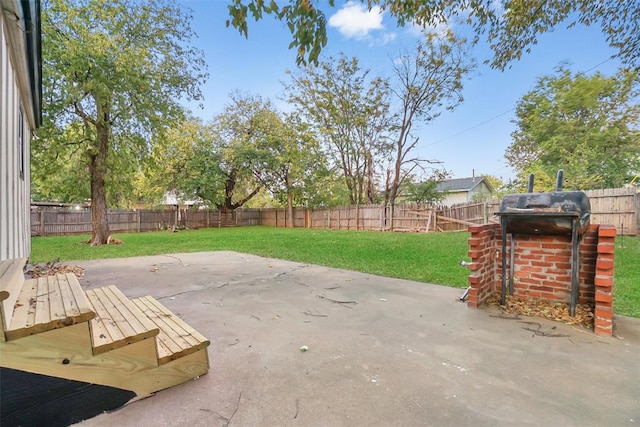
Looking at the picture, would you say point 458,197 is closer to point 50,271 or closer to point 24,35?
point 50,271

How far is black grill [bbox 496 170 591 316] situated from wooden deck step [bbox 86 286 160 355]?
3098 millimetres

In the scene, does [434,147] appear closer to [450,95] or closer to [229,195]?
[450,95]

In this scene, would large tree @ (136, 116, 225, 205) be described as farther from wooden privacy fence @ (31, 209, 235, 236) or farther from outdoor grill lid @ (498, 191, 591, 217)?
outdoor grill lid @ (498, 191, 591, 217)

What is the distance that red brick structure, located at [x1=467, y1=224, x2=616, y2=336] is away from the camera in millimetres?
2965

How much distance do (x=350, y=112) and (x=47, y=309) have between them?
17.4 m

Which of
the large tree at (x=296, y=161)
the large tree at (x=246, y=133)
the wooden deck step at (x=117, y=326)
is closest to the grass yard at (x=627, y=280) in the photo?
the wooden deck step at (x=117, y=326)

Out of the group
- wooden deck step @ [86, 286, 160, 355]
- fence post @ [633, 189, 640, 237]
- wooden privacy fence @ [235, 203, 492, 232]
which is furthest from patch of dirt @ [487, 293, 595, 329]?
wooden privacy fence @ [235, 203, 492, 232]

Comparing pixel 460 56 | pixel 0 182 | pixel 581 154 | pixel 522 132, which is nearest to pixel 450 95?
pixel 460 56

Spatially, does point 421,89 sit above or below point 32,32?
above

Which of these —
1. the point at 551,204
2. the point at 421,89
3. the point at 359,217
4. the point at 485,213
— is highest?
the point at 421,89

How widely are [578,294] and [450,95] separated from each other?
15.1 meters

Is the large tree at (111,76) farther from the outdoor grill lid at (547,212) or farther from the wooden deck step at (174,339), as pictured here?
the outdoor grill lid at (547,212)

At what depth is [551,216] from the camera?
2.77m

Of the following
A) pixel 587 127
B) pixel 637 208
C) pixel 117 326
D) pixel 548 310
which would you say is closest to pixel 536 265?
pixel 548 310
